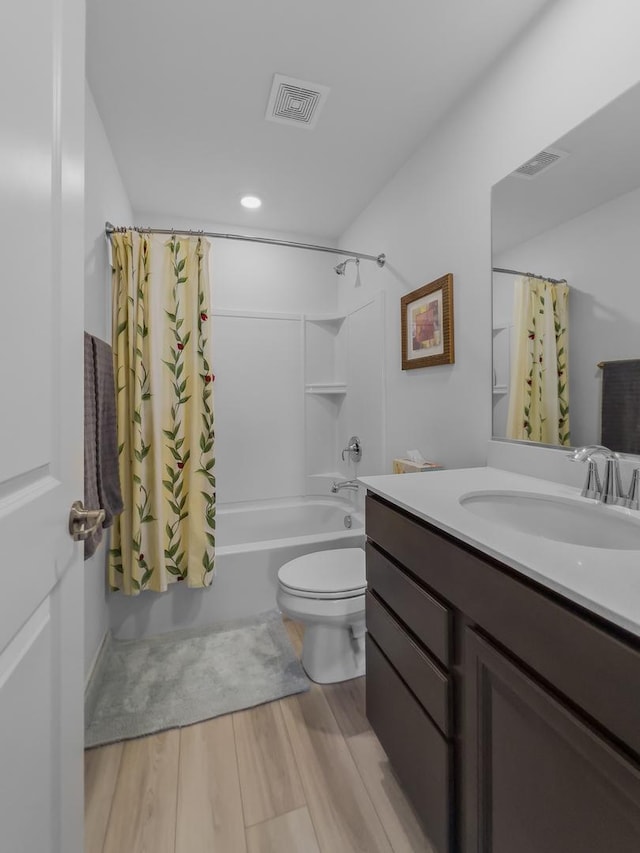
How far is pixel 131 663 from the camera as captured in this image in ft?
5.75

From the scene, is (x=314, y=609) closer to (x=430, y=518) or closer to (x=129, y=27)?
(x=430, y=518)

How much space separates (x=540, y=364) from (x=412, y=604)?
0.87m

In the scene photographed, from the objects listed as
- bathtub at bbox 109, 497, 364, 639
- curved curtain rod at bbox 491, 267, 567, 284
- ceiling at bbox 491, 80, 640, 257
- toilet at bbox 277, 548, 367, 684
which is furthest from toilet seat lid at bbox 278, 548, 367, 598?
ceiling at bbox 491, 80, 640, 257

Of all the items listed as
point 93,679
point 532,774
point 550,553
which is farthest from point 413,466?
point 93,679

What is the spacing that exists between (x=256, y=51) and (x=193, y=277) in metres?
0.96

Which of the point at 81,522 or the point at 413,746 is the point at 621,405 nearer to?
the point at 413,746

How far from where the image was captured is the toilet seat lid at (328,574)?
1561 millimetres

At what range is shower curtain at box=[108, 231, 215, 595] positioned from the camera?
6.16 ft

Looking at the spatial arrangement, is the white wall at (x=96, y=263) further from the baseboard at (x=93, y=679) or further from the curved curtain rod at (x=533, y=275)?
the curved curtain rod at (x=533, y=275)

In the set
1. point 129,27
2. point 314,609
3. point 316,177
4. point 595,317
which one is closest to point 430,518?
point 595,317

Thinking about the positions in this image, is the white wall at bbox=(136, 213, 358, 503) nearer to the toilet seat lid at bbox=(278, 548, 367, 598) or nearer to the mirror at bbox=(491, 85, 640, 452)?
the toilet seat lid at bbox=(278, 548, 367, 598)

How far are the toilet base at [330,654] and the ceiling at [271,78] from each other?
2191 mm

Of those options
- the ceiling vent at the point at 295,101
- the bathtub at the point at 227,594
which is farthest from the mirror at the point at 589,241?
the bathtub at the point at 227,594

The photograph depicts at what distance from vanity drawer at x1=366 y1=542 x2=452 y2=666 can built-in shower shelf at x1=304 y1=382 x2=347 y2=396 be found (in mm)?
1777
